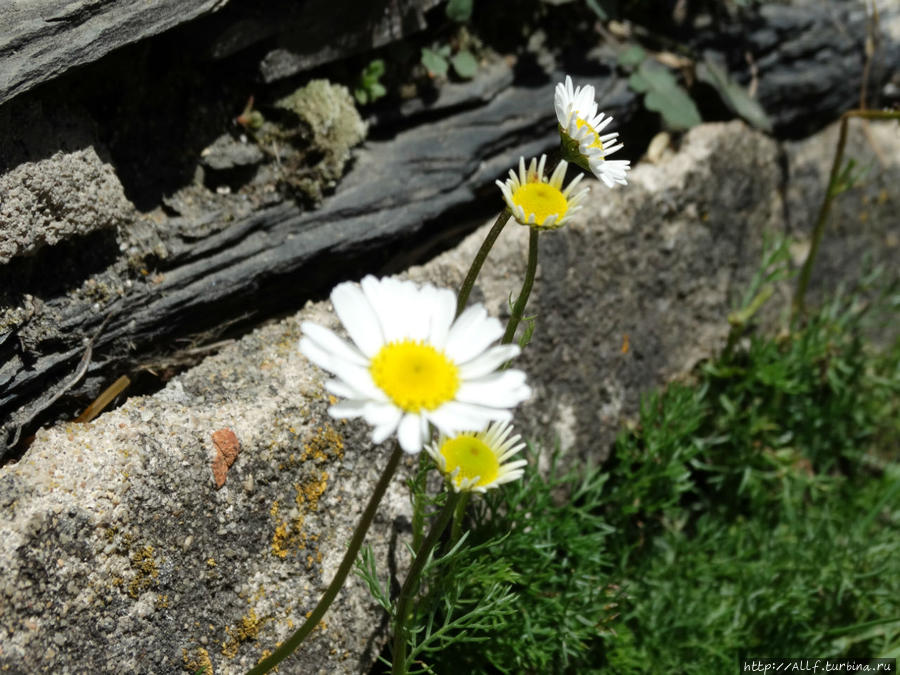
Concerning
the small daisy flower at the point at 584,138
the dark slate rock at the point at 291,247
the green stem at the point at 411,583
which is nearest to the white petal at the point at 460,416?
the green stem at the point at 411,583

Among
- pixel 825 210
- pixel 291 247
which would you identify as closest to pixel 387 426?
pixel 291 247

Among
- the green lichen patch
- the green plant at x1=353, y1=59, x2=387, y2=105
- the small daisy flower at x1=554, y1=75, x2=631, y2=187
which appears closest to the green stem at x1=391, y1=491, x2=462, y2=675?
the small daisy flower at x1=554, y1=75, x2=631, y2=187

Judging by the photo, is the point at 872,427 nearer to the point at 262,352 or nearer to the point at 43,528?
the point at 262,352

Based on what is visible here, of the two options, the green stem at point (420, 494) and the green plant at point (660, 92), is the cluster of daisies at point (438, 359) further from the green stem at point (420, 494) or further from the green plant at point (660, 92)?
the green plant at point (660, 92)

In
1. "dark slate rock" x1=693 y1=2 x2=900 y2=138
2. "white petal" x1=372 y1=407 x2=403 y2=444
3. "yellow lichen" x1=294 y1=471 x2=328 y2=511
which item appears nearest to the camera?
"white petal" x1=372 y1=407 x2=403 y2=444

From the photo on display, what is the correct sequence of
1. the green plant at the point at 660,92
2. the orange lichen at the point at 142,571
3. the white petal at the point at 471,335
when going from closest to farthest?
the white petal at the point at 471,335, the orange lichen at the point at 142,571, the green plant at the point at 660,92

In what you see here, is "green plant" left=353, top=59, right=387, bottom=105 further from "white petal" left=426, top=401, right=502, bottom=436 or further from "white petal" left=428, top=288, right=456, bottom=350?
"white petal" left=426, top=401, right=502, bottom=436

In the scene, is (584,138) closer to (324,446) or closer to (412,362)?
(412,362)

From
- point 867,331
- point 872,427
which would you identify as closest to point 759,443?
point 872,427
